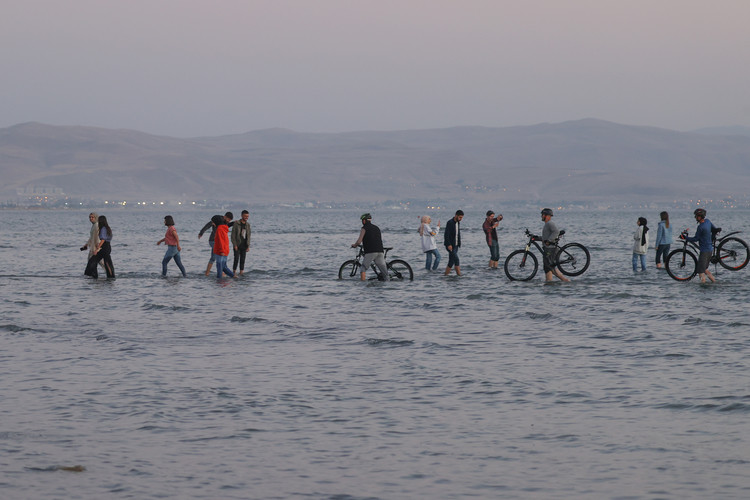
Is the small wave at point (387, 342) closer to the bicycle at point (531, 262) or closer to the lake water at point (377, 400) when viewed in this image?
the lake water at point (377, 400)

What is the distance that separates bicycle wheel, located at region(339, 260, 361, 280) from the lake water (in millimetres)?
6464

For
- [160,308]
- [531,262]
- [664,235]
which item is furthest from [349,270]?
[160,308]

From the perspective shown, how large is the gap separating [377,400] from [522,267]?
613 inches

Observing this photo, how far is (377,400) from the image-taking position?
384 inches

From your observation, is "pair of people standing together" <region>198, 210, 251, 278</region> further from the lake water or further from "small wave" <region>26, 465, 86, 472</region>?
"small wave" <region>26, 465, 86, 472</region>

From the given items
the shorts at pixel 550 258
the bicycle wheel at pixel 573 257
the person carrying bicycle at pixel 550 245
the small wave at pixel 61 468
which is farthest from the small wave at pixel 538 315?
the small wave at pixel 61 468

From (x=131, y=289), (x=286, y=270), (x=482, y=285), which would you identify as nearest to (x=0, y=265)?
(x=286, y=270)

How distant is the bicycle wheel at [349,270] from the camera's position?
2600cm

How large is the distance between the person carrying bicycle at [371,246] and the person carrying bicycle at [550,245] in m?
3.85

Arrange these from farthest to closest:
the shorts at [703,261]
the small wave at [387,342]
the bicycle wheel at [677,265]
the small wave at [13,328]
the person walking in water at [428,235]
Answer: the person walking in water at [428,235], the bicycle wheel at [677,265], the shorts at [703,261], the small wave at [13,328], the small wave at [387,342]

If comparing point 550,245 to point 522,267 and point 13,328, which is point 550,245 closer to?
point 522,267

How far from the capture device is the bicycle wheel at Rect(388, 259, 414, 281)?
2506 centimetres

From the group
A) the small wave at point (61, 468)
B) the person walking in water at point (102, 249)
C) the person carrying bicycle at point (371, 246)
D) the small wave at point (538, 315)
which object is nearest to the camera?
the small wave at point (61, 468)

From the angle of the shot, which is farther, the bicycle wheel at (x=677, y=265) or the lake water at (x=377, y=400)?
the bicycle wheel at (x=677, y=265)
